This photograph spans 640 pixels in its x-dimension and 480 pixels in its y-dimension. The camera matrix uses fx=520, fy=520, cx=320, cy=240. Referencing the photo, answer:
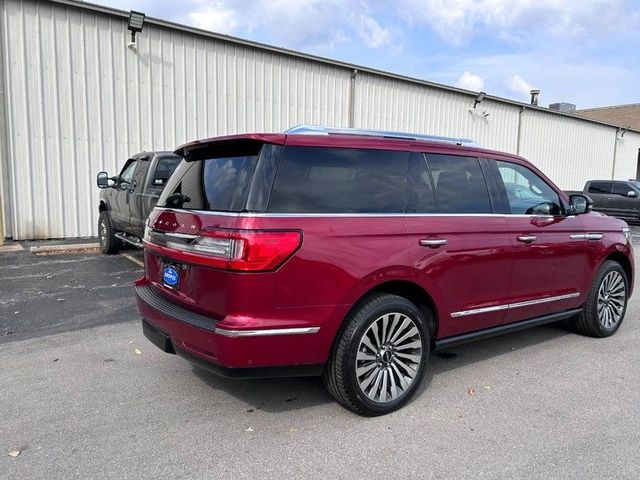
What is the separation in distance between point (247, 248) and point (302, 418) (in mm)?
1270

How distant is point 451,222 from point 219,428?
7.07ft

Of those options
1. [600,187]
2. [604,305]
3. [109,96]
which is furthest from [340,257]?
[600,187]

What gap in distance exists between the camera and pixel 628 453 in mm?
3055

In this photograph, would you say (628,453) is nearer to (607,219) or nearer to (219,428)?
(219,428)

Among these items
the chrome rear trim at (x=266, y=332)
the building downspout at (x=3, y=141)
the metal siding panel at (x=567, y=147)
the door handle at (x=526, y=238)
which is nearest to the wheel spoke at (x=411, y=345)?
the chrome rear trim at (x=266, y=332)

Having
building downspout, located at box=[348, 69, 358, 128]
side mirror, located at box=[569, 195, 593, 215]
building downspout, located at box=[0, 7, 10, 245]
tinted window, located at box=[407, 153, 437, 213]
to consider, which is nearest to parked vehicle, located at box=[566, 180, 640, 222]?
building downspout, located at box=[348, 69, 358, 128]

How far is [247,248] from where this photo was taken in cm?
296

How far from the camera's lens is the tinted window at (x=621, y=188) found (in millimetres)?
18312

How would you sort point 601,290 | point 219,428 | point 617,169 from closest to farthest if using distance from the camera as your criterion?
1. point 219,428
2. point 601,290
3. point 617,169

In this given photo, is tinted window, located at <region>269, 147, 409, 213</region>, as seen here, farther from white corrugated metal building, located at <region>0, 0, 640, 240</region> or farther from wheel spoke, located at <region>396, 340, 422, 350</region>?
white corrugated metal building, located at <region>0, 0, 640, 240</region>

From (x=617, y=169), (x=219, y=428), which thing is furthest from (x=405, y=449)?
(x=617, y=169)

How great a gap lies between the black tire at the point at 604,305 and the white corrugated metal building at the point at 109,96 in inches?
394

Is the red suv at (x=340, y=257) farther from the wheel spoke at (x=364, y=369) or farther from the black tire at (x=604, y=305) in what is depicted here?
the black tire at (x=604, y=305)

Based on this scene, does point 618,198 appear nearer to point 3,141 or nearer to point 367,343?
point 367,343
